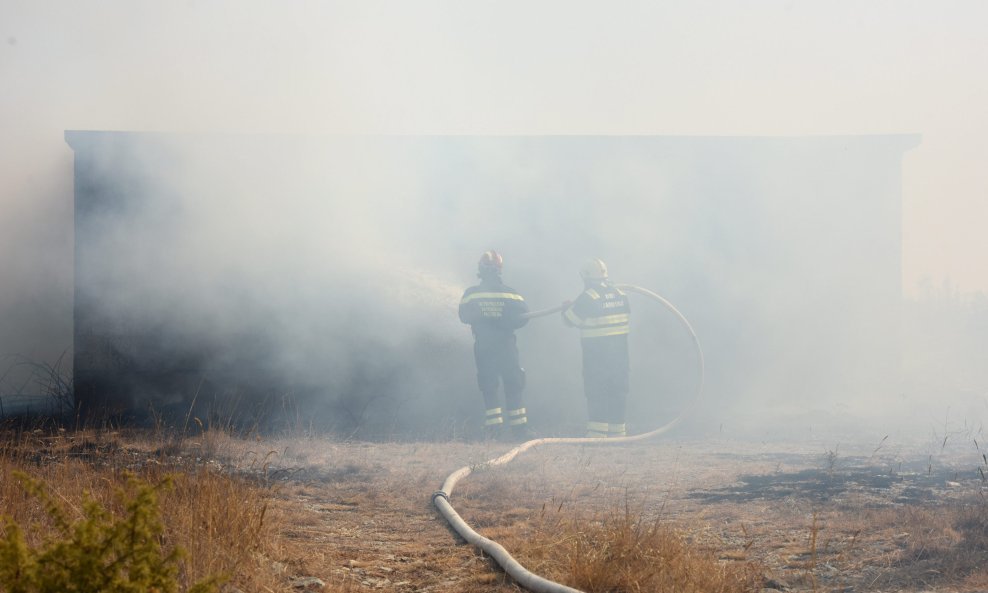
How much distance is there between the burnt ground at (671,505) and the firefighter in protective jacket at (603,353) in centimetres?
80

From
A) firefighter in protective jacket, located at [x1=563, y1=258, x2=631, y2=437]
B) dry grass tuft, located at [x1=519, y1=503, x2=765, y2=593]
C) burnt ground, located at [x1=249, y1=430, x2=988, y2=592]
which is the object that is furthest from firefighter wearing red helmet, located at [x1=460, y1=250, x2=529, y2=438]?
dry grass tuft, located at [x1=519, y1=503, x2=765, y2=593]

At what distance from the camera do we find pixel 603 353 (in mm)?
8734

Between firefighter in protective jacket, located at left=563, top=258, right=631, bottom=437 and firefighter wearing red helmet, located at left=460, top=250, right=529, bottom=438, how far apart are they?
0.65m

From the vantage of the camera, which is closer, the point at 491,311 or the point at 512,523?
the point at 512,523

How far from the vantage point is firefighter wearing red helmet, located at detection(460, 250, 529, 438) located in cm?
862

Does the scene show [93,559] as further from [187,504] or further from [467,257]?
[467,257]

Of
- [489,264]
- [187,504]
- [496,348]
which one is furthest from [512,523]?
[489,264]

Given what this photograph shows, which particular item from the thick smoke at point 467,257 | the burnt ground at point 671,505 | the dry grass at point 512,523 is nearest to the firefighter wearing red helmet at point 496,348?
the thick smoke at point 467,257

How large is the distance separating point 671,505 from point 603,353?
3573mm

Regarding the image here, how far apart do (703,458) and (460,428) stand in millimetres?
2652

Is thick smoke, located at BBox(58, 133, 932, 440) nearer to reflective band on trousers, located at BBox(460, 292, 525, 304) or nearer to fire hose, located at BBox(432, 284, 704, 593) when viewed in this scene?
reflective band on trousers, located at BBox(460, 292, 525, 304)

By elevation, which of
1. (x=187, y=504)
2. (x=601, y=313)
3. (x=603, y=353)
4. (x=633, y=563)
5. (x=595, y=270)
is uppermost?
(x=595, y=270)

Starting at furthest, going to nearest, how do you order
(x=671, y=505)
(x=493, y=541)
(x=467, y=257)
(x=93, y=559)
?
1. (x=467, y=257)
2. (x=671, y=505)
3. (x=493, y=541)
4. (x=93, y=559)

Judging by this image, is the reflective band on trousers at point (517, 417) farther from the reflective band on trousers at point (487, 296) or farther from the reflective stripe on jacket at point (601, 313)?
the reflective band on trousers at point (487, 296)
